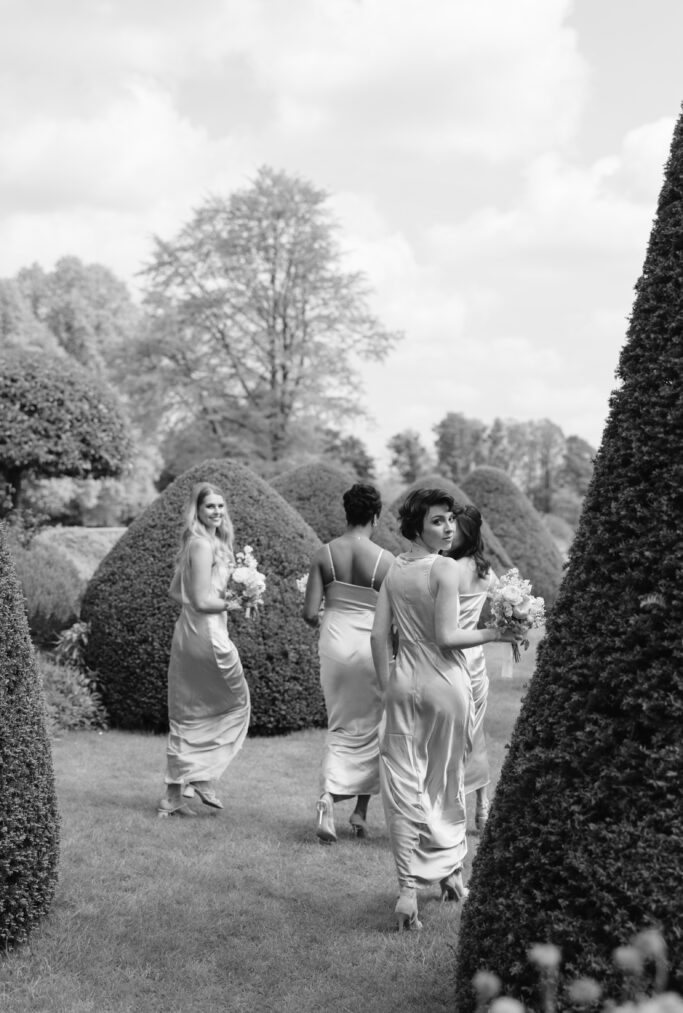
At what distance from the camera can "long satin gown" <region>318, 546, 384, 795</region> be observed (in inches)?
255

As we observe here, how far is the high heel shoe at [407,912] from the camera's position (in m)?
4.79

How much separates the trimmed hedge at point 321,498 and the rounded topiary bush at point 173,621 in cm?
225

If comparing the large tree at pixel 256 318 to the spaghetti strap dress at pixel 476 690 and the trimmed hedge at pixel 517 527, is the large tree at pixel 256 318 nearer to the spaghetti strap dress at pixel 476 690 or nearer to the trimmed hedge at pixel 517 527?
the trimmed hedge at pixel 517 527

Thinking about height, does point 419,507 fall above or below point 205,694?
above

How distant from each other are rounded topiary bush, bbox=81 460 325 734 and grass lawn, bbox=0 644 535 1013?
6.26 feet

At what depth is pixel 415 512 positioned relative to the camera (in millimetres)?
5102

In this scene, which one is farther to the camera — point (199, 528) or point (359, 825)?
point (199, 528)

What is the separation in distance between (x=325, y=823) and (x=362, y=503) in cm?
200

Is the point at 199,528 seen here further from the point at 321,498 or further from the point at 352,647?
the point at 321,498

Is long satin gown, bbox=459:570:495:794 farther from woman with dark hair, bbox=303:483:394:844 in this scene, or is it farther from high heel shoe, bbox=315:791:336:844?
high heel shoe, bbox=315:791:336:844

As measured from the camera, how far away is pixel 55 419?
13992 mm

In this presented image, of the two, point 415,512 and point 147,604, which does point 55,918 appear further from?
point 147,604

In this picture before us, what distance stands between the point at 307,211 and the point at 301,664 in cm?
2635

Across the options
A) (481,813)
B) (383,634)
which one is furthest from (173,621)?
(383,634)
